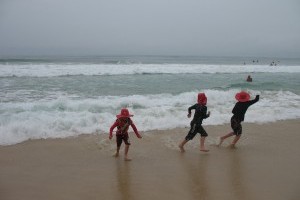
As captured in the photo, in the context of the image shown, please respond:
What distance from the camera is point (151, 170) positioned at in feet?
19.6

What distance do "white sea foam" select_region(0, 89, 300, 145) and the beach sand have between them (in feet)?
1.94

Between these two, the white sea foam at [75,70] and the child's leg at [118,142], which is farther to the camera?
the white sea foam at [75,70]

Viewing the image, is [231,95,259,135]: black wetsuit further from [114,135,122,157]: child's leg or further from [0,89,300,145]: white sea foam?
[114,135,122,157]: child's leg

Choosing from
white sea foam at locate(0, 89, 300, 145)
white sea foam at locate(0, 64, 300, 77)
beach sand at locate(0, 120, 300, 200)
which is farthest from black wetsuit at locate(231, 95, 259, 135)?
white sea foam at locate(0, 64, 300, 77)

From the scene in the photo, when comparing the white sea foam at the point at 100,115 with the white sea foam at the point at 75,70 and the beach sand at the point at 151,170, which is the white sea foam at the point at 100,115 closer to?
the beach sand at the point at 151,170

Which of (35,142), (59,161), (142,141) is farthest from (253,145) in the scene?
(35,142)

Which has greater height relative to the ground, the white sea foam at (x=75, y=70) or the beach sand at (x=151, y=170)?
the white sea foam at (x=75, y=70)

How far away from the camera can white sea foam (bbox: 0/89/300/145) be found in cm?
829

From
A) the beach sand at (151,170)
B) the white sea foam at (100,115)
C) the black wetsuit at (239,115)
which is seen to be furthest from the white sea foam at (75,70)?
the black wetsuit at (239,115)

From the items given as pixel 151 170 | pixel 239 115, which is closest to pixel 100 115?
pixel 151 170

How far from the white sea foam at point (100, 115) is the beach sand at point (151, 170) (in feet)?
1.94

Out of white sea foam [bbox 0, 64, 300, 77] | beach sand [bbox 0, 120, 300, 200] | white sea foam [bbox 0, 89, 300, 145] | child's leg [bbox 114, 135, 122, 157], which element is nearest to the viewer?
beach sand [bbox 0, 120, 300, 200]

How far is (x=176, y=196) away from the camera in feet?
15.9

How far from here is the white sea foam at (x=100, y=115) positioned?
8.29 m
